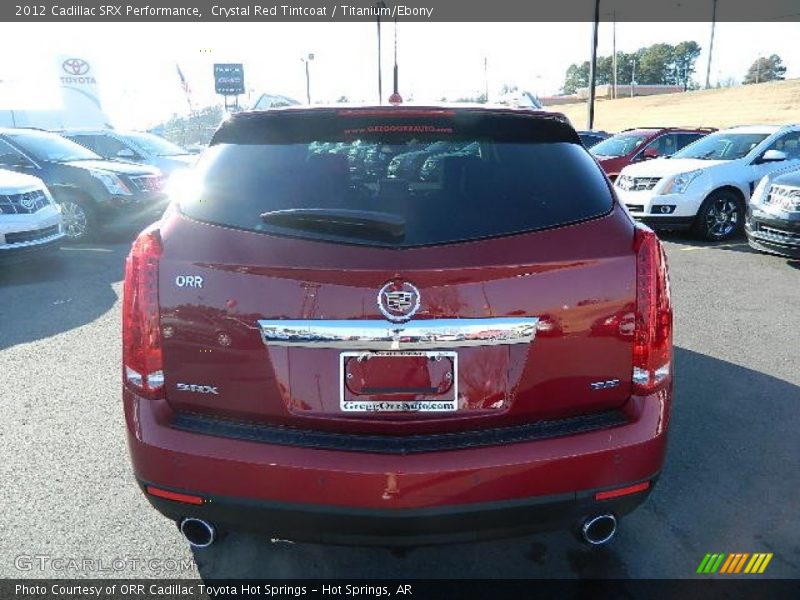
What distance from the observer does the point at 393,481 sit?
191 centimetres

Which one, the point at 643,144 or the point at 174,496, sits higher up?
the point at 643,144

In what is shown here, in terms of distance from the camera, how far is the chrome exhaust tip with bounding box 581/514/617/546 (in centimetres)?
222

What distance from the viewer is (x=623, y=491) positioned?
2098mm

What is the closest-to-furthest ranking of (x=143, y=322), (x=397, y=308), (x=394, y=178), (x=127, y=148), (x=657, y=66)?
(x=397, y=308)
(x=143, y=322)
(x=394, y=178)
(x=127, y=148)
(x=657, y=66)

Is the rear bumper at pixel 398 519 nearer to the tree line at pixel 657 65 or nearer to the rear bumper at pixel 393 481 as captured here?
the rear bumper at pixel 393 481

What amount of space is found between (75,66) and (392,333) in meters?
49.0

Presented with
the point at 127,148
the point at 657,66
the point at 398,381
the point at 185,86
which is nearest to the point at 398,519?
the point at 398,381

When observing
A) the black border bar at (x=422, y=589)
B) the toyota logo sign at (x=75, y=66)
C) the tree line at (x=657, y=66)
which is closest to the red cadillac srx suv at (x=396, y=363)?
the black border bar at (x=422, y=589)

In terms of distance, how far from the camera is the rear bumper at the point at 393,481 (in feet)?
6.31

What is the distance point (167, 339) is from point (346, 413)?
621 millimetres

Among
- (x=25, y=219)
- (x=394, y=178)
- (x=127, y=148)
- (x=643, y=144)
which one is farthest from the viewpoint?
(x=643, y=144)

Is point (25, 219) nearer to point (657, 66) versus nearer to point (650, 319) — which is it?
point (650, 319)

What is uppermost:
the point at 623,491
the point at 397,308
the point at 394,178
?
the point at 394,178

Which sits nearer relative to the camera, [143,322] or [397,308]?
[397,308]
